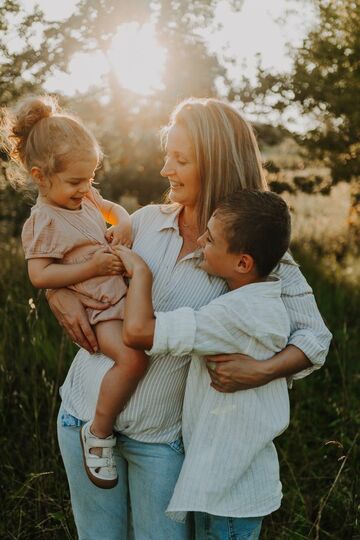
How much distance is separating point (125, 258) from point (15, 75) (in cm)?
228

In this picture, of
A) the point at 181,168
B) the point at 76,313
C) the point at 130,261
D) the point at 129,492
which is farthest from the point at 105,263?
the point at 129,492

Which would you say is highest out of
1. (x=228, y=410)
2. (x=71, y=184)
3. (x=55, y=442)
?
(x=71, y=184)

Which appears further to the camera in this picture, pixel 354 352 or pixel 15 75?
→ pixel 354 352

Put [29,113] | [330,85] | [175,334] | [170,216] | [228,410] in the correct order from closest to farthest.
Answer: [175,334], [228,410], [29,113], [170,216], [330,85]

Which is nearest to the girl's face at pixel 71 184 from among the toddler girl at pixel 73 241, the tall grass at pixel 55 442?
the toddler girl at pixel 73 241

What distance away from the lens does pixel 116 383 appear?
1.96 m

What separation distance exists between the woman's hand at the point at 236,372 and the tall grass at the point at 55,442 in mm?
538

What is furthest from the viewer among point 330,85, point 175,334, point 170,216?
point 330,85

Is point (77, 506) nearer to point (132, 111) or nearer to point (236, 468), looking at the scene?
point (236, 468)

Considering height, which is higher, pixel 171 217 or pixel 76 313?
pixel 171 217

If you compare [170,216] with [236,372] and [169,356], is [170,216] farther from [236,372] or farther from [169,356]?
[236,372]

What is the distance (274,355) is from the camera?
2.00 metres

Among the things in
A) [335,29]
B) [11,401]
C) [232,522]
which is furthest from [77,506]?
[335,29]

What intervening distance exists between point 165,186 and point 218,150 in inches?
204
